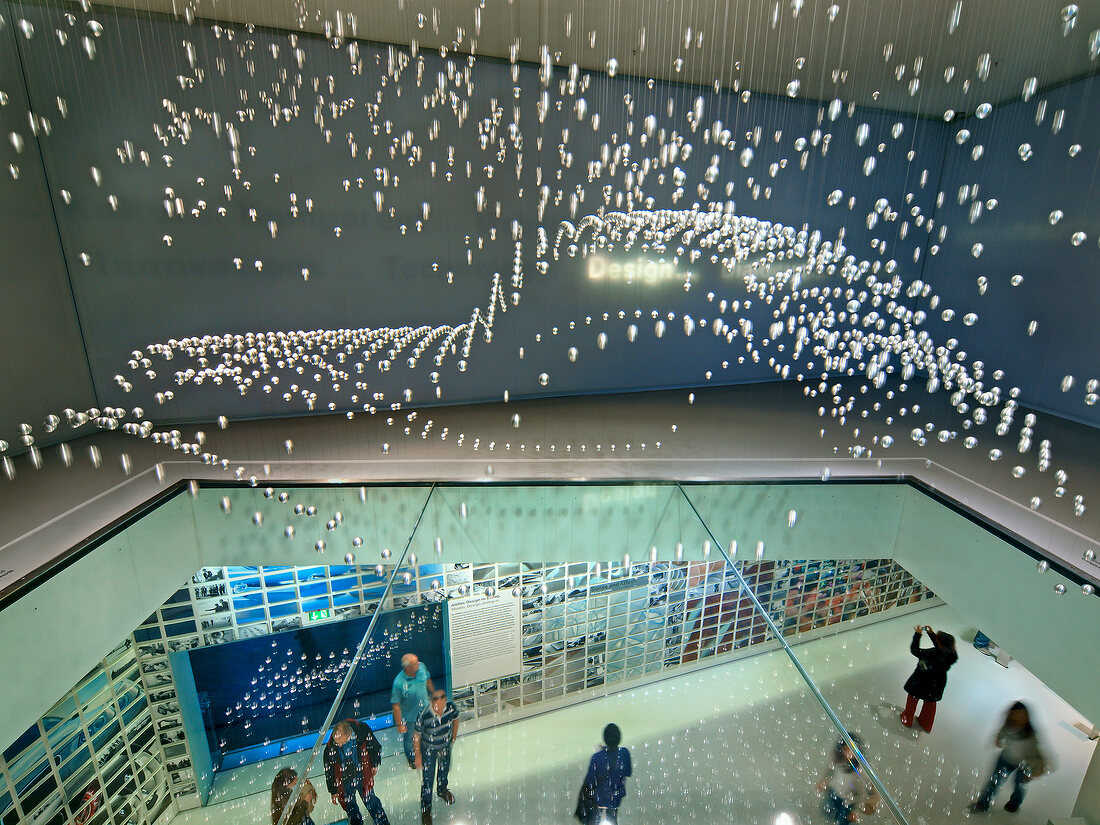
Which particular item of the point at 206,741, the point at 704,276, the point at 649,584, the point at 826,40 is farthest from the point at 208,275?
the point at 826,40

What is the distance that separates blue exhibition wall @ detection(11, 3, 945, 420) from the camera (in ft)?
12.5

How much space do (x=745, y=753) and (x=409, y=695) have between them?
1.13 metres

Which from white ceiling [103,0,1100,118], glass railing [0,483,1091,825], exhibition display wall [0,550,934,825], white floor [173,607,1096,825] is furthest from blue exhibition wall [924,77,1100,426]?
white floor [173,607,1096,825]

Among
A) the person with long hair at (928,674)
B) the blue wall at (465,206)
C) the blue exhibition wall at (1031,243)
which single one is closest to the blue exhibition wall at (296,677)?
the blue wall at (465,206)

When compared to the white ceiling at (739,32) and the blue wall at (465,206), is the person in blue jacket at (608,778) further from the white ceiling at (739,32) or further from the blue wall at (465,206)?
the white ceiling at (739,32)

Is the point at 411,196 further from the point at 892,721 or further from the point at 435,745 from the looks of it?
the point at 892,721

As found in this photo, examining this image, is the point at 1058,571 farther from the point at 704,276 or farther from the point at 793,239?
the point at 793,239

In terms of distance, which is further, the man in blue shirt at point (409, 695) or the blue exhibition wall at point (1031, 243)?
the blue exhibition wall at point (1031, 243)

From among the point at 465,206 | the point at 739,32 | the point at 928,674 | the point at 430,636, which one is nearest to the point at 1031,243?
the point at 739,32

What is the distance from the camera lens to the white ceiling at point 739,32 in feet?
12.5

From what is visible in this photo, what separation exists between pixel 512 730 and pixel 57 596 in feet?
6.71

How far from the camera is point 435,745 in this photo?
1.70 m

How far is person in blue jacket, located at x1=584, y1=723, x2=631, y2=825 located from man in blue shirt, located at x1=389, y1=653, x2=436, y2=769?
56 centimetres

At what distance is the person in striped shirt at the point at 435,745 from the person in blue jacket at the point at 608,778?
43 cm
